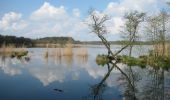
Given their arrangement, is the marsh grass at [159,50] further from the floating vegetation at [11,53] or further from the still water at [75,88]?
the floating vegetation at [11,53]

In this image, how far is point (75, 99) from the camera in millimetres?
13539

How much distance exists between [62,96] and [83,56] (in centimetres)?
2847

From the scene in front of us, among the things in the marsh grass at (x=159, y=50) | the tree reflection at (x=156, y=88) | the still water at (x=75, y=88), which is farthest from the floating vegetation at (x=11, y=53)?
the tree reflection at (x=156, y=88)

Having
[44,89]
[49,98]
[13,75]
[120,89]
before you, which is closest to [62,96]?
[49,98]

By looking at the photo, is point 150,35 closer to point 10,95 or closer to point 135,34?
point 135,34

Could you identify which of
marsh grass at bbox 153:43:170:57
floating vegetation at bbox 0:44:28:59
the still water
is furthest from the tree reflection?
floating vegetation at bbox 0:44:28:59

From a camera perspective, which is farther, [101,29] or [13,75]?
[101,29]

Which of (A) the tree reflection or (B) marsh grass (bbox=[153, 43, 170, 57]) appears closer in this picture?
(A) the tree reflection

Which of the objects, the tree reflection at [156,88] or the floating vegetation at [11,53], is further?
the floating vegetation at [11,53]

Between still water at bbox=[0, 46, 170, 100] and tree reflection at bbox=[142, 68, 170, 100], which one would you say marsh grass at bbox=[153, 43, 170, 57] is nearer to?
still water at bbox=[0, 46, 170, 100]

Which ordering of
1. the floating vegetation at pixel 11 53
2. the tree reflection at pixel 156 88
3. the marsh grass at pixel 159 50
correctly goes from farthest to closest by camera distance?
the floating vegetation at pixel 11 53 < the marsh grass at pixel 159 50 < the tree reflection at pixel 156 88

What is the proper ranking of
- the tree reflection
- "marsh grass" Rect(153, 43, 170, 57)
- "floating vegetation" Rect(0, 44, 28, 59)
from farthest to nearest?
"floating vegetation" Rect(0, 44, 28, 59), "marsh grass" Rect(153, 43, 170, 57), the tree reflection

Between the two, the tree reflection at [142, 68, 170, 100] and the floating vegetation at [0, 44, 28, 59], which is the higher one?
the floating vegetation at [0, 44, 28, 59]

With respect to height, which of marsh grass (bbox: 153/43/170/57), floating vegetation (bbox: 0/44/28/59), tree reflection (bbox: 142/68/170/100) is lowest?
tree reflection (bbox: 142/68/170/100)
